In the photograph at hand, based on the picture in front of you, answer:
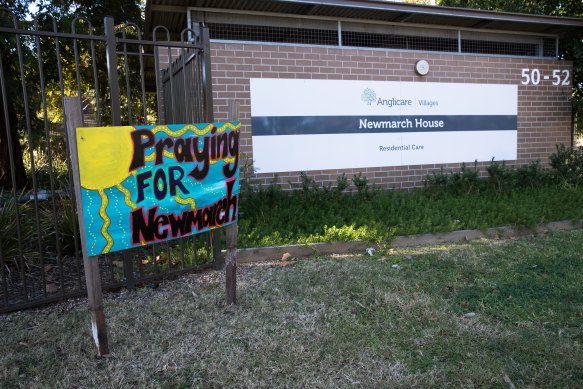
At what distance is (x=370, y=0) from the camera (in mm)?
7551

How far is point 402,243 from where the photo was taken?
5719 mm

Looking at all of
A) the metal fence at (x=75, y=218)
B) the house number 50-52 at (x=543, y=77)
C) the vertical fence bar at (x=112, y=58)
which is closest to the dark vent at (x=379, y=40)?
the house number 50-52 at (x=543, y=77)

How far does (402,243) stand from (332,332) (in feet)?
8.69

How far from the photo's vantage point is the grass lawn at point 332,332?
110 inches

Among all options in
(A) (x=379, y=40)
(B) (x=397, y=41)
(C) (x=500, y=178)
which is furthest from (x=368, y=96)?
(C) (x=500, y=178)

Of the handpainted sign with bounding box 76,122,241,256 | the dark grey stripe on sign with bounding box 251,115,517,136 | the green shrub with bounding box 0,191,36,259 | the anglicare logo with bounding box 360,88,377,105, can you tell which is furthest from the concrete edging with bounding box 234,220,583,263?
the anglicare logo with bounding box 360,88,377,105

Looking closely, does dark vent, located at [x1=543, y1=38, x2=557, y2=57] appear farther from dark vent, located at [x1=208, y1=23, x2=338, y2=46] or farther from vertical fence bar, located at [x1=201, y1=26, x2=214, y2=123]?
vertical fence bar, located at [x1=201, y1=26, x2=214, y2=123]

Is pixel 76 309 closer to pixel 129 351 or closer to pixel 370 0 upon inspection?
pixel 129 351

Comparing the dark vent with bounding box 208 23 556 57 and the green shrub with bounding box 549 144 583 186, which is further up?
the dark vent with bounding box 208 23 556 57

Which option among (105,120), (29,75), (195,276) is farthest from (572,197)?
(105,120)

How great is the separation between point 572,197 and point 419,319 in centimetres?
548

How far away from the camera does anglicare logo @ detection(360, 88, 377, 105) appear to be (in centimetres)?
793

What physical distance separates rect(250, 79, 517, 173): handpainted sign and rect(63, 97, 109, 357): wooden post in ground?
450cm

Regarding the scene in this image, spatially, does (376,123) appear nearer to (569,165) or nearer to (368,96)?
(368,96)
